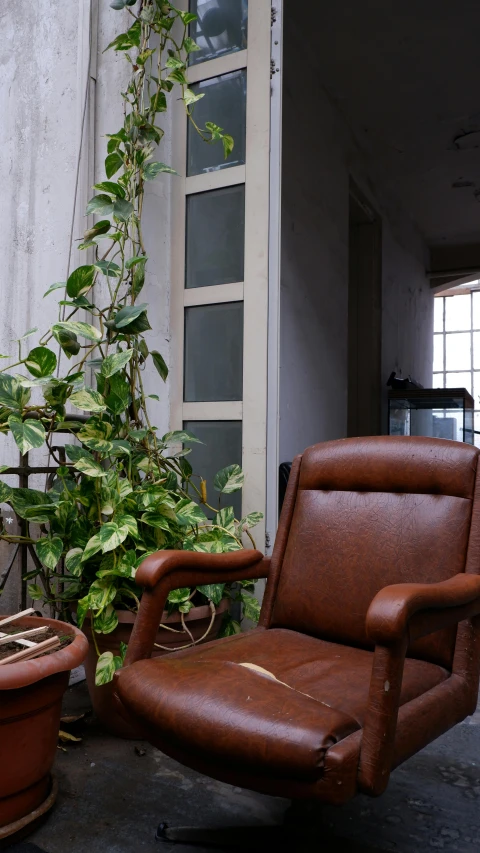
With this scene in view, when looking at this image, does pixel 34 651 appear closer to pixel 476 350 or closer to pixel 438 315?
pixel 476 350

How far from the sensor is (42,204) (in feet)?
8.95

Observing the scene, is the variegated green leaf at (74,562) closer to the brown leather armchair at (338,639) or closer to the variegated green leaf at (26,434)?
the variegated green leaf at (26,434)

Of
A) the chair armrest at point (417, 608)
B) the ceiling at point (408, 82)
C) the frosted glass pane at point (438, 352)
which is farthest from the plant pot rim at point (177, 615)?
the frosted glass pane at point (438, 352)

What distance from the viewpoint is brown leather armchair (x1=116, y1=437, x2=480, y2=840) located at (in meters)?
1.03

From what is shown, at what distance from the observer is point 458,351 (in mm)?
11836

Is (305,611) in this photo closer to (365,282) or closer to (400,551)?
(400,551)

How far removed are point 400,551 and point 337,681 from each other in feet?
1.13

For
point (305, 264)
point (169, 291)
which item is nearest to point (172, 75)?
point (169, 291)

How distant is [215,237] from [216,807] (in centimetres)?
183

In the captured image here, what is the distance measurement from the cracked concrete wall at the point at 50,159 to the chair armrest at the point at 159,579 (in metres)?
1.11

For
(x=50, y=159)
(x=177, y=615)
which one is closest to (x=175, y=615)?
(x=177, y=615)

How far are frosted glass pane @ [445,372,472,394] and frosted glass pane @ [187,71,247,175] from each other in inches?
389

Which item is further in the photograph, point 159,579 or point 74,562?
point 74,562

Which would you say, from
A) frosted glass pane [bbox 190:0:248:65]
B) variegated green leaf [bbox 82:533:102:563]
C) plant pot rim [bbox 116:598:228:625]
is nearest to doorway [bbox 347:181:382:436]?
frosted glass pane [bbox 190:0:248:65]
